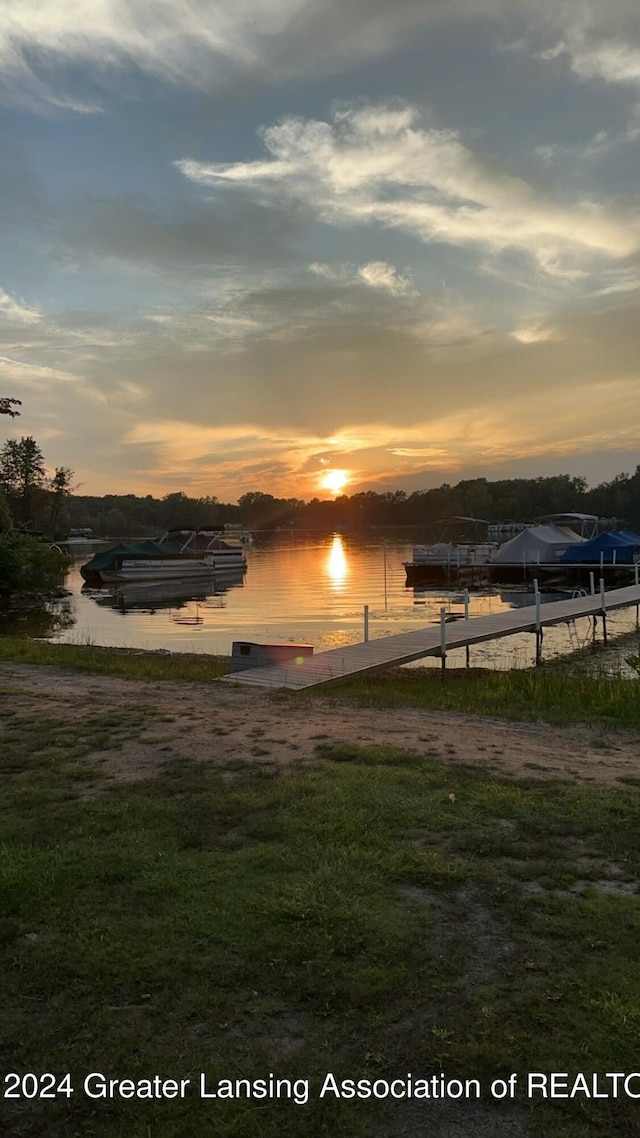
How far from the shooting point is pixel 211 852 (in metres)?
4.74

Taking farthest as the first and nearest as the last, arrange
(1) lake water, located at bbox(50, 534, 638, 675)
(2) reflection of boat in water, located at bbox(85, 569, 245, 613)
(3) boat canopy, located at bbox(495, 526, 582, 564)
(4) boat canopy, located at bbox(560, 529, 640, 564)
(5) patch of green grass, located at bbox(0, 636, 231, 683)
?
(3) boat canopy, located at bbox(495, 526, 582, 564) → (4) boat canopy, located at bbox(560, 529, 640, 564) → (2) reflection of boat in water, located at bbox(85, 569, 245, 613) → (1) lake water, located at bbox(50, 534, 638, 675) → (5) patch of green grass, located at bbox(0, 636, 231, 683)

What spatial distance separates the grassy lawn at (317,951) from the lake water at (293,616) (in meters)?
14.6

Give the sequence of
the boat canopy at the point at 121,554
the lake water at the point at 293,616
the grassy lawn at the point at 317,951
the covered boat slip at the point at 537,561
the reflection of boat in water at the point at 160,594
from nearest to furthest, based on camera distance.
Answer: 1. the grassy lawn at the point at 317,951
2. the lake water at the point at 293,616
3. the reflection of boat in water at the point at 160,594
4. the covered boat slip at the point at 537,561
5. the boat canopy at the point at 121,554

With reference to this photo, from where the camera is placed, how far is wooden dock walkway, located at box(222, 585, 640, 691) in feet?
44.1

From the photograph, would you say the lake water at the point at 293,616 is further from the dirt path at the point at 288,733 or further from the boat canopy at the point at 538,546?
the dirt path at the point at 288,733

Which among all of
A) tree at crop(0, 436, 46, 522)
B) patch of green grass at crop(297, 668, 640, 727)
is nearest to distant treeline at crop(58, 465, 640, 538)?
tree at crop(0, 436, 46, 522)

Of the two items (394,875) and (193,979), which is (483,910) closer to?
(394,875)

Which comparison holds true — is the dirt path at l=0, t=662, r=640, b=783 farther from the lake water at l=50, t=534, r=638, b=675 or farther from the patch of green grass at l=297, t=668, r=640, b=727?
the lake water at l=50, t=534, r=638, b=675

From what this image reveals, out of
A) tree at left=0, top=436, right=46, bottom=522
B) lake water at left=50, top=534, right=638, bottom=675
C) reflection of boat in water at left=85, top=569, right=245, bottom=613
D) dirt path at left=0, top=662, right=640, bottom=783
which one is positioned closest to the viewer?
dirt path at left=0, top=662, right=640, bottom=783

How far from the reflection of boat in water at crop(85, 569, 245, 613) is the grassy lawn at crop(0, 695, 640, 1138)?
35.0m

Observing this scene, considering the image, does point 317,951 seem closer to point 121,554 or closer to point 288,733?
point 288,733

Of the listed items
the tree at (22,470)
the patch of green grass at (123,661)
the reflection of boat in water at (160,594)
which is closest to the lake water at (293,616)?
the reflection of boat in water at (160,594)

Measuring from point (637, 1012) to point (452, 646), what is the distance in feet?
46.4

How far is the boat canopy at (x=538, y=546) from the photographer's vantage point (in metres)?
53.0
